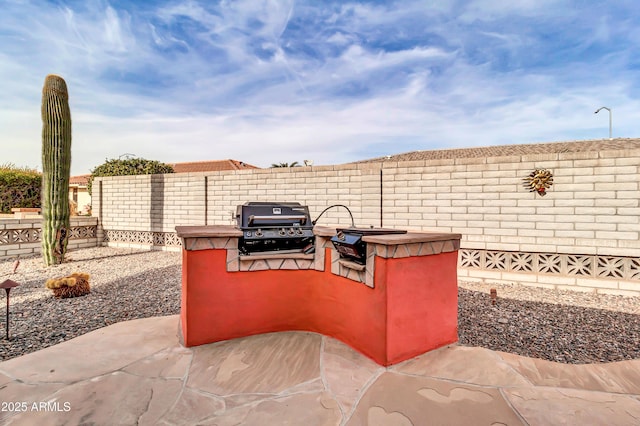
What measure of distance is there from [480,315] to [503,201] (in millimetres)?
3649

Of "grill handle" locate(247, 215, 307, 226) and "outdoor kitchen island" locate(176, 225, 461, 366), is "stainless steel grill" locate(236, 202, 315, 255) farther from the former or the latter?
"outdoor kitchen island" locate(176, 225, 461, 366)

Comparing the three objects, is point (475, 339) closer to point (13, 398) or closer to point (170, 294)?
point (13, 398)

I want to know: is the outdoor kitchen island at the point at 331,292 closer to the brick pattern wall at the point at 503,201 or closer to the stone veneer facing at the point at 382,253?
the stone veneer facing at the point at 382,253

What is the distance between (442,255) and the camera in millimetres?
3121

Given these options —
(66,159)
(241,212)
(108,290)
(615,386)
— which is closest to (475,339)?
(615,386)

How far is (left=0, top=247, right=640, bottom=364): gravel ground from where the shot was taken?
12.8 feet

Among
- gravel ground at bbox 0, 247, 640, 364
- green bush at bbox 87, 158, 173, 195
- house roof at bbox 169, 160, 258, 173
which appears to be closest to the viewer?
gravel ground at bbox 0, 247, 640, 364

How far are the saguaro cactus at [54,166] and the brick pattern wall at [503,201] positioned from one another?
17.0ft

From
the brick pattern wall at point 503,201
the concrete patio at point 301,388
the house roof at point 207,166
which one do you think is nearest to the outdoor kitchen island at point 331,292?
the concrete patio at point 301,388

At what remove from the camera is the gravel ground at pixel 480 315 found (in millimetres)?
3914

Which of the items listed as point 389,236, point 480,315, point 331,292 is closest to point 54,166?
point 331,292

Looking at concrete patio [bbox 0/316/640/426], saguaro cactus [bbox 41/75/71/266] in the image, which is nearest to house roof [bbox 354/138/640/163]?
concrete patio [bbox 0/316/640/426]

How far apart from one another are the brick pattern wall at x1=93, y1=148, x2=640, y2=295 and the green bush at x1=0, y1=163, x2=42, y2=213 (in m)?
12.0

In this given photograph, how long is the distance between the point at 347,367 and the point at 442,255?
1.46 meters
